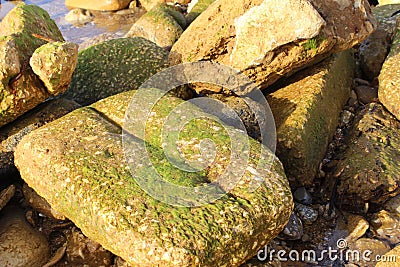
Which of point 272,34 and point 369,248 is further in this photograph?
point 272,34

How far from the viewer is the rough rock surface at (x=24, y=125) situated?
12.1ft

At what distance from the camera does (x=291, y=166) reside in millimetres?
3982

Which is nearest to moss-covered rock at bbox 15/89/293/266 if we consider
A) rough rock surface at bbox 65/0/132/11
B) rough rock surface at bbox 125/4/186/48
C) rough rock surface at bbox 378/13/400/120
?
rough rock surface at bbox 378/13/400/120

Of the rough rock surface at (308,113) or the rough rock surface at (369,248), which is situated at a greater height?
the rough rock surface at (308,113)

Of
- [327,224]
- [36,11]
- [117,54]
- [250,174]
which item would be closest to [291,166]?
[327,224]

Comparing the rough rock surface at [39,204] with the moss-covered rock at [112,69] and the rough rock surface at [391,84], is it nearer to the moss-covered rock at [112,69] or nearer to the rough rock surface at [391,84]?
the moss-covered rock at [112,69]

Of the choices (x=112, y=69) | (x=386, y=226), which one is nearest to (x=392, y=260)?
(x=386, y=226)

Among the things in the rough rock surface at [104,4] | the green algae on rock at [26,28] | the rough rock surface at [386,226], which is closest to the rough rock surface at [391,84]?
the rough rock surface at [386,226]

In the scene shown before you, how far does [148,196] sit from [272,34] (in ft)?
6.39

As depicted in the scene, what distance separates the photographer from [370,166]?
3.97m

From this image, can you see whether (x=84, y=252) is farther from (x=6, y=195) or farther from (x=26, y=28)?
(x=26, y=28)

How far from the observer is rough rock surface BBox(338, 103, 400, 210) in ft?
12.8

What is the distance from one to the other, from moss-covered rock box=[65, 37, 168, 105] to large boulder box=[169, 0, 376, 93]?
0.26 meters

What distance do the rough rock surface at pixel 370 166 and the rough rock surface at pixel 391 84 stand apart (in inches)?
8.7
